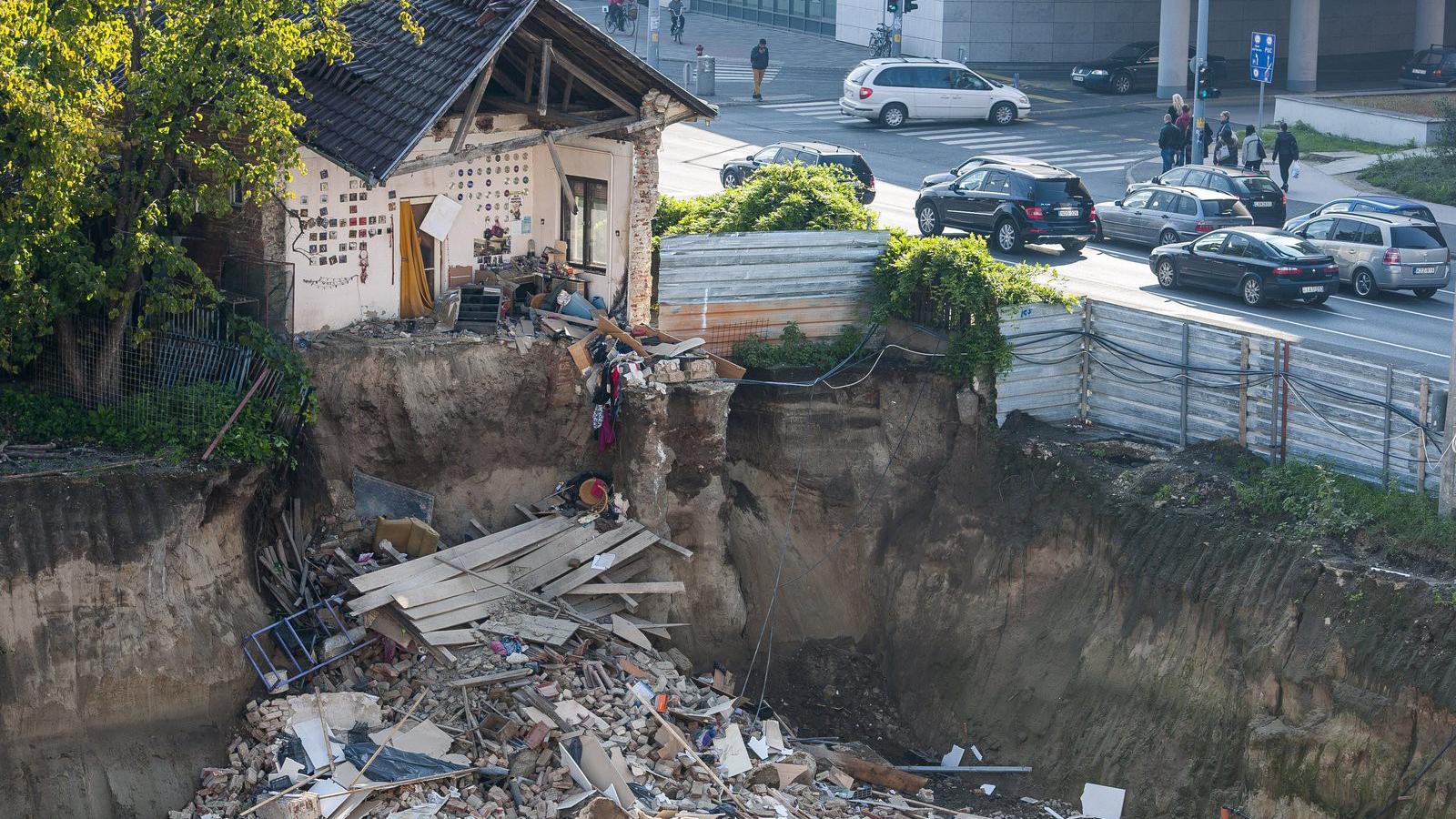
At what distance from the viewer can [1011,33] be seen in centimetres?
5228

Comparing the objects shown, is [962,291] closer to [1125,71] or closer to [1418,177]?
[1418,177]

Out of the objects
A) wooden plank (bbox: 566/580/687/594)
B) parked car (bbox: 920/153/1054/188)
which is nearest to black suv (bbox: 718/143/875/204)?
parked car (bbox: 920/153/1054/188)

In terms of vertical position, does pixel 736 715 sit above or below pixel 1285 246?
below

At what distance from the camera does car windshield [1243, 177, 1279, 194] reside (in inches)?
1314

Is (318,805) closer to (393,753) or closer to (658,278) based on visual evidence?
(393,753)

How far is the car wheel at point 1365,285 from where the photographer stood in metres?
29.1

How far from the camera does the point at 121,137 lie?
59.0 ft

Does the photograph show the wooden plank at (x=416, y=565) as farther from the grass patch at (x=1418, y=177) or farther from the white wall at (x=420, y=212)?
the grass patch at (x=1418, y=177)

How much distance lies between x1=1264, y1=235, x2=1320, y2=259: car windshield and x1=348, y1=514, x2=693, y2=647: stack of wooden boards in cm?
1288

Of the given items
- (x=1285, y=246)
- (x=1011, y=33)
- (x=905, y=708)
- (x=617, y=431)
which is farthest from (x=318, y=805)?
(x=1011, y=33)

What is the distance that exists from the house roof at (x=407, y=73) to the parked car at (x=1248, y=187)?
15504mm

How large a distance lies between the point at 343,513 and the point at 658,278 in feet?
17.9

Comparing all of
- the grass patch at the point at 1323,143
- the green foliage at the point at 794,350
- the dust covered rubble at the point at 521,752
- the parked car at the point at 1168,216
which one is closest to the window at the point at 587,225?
the green foliage at the point at 794,350

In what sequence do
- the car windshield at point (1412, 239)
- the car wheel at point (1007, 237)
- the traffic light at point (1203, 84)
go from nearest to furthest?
the car windshield at point (1412, 239) → the car wheel at point (1007, 237) → the traffic light at point (1203, 84)
